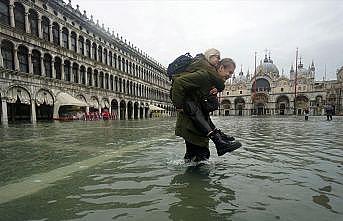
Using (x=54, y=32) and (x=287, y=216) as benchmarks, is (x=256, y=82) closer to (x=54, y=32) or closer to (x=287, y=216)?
(x=54, y=32)

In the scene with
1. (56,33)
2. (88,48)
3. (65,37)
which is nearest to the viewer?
(56,33)

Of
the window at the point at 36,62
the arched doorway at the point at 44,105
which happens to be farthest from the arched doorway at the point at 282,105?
the window at the point at 36,62

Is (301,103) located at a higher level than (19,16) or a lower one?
lower

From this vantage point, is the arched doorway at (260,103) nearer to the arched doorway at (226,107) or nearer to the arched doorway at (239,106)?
the arched doorway at (239,106)

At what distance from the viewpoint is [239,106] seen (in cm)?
10075

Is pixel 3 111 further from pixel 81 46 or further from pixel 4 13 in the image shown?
pixel 81 46

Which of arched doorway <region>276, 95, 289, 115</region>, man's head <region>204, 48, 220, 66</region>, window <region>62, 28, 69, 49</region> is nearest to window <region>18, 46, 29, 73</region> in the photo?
window <region>62, 28, 69, 49</region>

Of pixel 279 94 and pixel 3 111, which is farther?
pixel 279 94

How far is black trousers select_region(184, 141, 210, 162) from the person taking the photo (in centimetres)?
442

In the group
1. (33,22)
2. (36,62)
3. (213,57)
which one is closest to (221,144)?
(213,57)

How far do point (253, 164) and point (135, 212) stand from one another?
2.72m

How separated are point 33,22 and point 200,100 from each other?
26.8m

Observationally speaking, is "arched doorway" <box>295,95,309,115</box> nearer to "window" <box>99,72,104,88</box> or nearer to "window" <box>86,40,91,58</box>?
"window" <box>99,72,104,88</box>

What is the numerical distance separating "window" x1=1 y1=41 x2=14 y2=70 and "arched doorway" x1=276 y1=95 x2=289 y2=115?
84.8m
